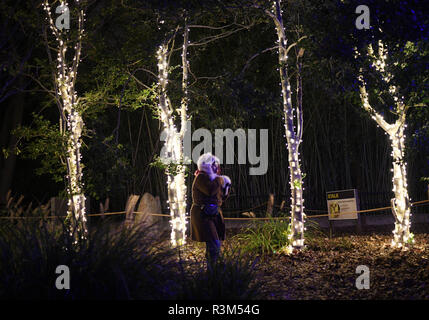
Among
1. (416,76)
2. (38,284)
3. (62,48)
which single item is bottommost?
(38,284)

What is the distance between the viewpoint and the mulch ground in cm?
636

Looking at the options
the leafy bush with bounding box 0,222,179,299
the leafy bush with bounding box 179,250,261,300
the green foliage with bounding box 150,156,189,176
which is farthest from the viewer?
the green foliage with bounding box 150,156,189,176

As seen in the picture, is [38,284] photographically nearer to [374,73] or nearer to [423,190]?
[374,73]

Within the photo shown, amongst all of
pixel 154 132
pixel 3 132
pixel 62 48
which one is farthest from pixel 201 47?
pixel 3 132

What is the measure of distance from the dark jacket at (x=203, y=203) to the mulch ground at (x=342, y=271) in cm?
31

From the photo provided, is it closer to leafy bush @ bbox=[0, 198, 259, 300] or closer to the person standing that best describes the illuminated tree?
the person standing

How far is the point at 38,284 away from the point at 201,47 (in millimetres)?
9553

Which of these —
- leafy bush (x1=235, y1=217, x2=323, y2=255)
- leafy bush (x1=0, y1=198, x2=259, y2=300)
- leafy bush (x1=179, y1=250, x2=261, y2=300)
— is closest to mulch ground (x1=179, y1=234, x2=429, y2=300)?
leafy bush (x1=235, y1=217, x2=323, y2=255)

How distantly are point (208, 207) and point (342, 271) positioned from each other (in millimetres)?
2213

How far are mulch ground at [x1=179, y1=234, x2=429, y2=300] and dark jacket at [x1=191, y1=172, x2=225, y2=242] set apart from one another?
315 mm

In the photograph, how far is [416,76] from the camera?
26.9 ft

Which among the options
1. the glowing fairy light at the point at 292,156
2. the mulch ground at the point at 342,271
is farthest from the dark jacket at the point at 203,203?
the glowing fairy light at the point at 292,156

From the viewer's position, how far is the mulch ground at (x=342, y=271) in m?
6.36
